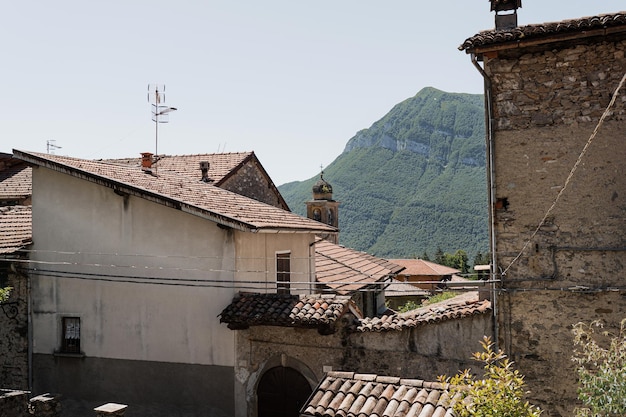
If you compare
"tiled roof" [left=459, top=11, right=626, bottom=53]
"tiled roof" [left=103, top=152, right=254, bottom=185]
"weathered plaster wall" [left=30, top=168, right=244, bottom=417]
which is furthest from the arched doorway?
"tiled roof" [left=103, top=152, right=254, bottom=185]

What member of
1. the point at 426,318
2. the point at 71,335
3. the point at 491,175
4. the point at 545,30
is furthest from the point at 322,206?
the point at 545,30

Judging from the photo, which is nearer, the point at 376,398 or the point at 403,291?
the point at 376,398

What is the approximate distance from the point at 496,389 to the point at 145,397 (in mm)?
8861

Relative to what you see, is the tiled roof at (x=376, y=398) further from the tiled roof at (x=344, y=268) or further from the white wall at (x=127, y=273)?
the tiled roof at (x=344, y=268)

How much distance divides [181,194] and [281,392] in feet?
16.8

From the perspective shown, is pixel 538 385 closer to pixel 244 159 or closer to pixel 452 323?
pixel 452 323

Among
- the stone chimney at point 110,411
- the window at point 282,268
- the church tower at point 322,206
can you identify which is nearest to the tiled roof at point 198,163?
the window at point 282,268

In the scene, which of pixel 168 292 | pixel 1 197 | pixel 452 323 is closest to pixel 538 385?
pixel 452 323

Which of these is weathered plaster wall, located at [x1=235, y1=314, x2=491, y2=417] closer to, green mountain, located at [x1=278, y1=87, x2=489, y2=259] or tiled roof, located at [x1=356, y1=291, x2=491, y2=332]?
tiled roof, located at [x1=356, y1=291, x2=491, y2=332]

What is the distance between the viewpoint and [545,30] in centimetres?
875

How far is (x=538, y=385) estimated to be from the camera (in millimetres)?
9242

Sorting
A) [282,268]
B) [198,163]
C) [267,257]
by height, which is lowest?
[282,268]

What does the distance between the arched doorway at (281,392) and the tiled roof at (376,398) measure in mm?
3792

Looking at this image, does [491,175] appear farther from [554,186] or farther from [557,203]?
[557,203]
